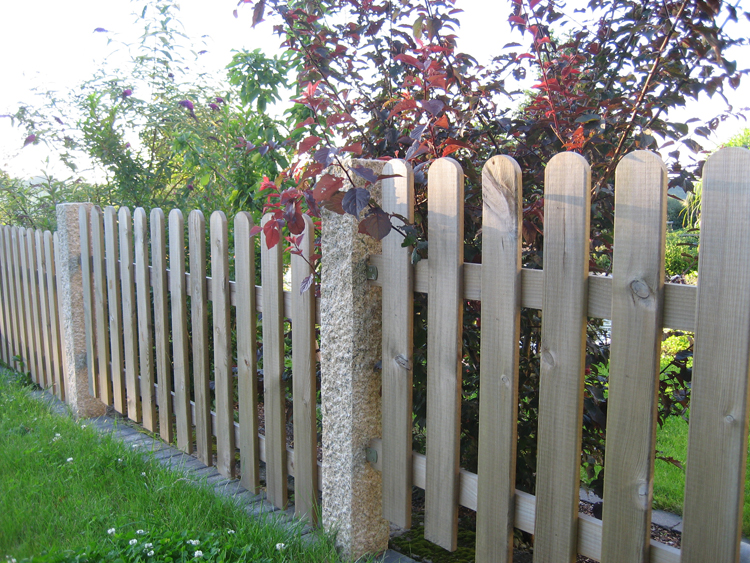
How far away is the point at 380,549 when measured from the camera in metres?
2.43

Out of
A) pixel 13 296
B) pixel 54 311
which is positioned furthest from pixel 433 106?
pixel 13 296

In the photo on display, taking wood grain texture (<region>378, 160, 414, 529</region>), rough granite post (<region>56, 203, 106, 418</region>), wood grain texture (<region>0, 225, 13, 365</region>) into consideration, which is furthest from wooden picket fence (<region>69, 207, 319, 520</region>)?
wood grain texture (<region>0, 225, 13, 365</region>)

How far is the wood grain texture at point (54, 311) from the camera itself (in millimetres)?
4727

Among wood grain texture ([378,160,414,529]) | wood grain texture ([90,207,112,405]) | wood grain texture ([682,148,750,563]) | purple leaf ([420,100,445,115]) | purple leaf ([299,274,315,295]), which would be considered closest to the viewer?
wood grain texture ([682,148,750,563])

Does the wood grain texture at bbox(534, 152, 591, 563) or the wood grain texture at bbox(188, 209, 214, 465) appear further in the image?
the wood grain texture at bbox(188, 209, 214, 465)

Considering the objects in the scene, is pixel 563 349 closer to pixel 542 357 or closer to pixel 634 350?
pixel 542 357

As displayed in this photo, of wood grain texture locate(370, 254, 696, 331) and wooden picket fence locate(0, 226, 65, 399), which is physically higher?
wood grain texture locate(370, 254, 696, 331)

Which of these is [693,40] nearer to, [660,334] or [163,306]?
[660,334]

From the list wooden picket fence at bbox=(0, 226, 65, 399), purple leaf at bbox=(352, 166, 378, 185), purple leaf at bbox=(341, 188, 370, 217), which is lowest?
wooden picket fence at bbox=(0, 226, 65, 399)

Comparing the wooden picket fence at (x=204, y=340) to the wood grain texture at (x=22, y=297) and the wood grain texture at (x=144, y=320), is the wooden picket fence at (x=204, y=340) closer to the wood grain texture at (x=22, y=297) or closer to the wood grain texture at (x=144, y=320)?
the wood grain texture at (x=144, y=320)

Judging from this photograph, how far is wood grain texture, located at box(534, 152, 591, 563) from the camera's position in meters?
1.64

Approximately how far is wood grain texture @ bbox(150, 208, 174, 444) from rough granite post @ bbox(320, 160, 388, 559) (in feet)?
4.92

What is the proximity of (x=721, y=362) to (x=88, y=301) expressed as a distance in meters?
4.17

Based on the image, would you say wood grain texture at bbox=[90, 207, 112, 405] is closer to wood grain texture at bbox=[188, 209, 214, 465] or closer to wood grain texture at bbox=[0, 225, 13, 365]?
wood grain texture at bbox=[188, 209, 214, 465]
